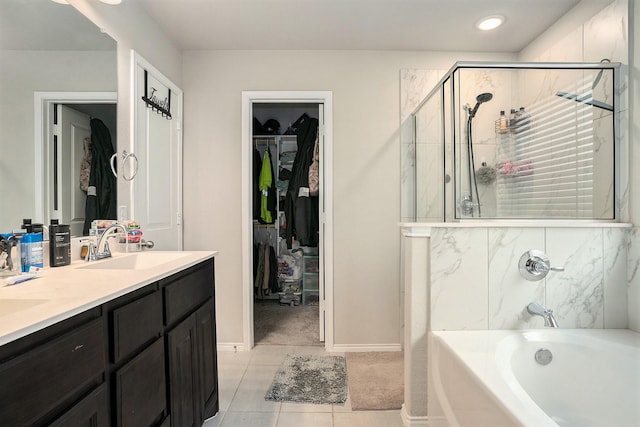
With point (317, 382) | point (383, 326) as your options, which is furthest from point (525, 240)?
point (317, 382)

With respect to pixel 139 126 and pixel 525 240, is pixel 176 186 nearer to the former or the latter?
pixel 139 126

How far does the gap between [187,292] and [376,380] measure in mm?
1414

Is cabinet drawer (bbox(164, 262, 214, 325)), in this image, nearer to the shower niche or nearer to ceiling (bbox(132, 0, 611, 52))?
the shower niche

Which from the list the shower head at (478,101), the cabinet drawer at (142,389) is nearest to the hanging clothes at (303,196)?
the shower head at (478,101)

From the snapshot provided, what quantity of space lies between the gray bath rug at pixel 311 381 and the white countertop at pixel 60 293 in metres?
1.13

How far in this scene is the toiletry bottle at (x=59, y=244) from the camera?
1349 millimetres

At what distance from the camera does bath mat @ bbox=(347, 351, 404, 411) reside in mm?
1919

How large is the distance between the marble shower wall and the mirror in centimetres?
177

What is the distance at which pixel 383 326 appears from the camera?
8.54 ft

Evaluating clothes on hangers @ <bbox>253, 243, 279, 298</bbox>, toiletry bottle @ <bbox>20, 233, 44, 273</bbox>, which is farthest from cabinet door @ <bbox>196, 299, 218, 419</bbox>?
clothes on hangers @ <bbox>253, 243, 279, 298</bbox>

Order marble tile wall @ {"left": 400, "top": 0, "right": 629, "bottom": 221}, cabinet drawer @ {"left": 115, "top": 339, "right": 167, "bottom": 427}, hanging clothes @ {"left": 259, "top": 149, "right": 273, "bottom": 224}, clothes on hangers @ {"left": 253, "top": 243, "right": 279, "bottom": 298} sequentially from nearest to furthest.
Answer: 1. cabinet drawer @ {"left": 115, "top": 339, "right": 167, "bottom": 427}
2. marble tile wall @ {"left": 400, "top": 0, "right": 629, "bottom": 221}
3. hanging clothes @ {"left": 259, "top": 149, "right": 273, "bottom": 224}
4. clothes on hangers @ {"left": 253, "top": 243, "right": 279, "bottom": 298}

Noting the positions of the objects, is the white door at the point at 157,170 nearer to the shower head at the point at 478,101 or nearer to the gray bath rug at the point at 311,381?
the gray bath rug at the point at 311,381

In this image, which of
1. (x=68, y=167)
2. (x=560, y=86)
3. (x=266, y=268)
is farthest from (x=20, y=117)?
(x=266, y=268)

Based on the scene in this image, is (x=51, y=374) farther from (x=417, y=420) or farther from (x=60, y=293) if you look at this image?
(x=417, y=420)
